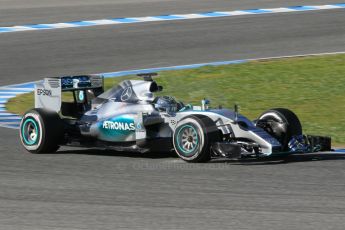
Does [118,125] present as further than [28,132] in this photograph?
No

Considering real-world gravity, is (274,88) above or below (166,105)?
above

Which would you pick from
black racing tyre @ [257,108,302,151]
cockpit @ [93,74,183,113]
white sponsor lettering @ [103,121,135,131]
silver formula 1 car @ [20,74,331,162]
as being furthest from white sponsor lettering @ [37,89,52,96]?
black racing tyre @ [257,108,302,151]

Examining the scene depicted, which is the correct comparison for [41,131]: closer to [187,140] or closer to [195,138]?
[187,140]

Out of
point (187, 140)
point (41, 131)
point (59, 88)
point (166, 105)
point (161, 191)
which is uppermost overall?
point (59, 88)

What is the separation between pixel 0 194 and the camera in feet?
31.4

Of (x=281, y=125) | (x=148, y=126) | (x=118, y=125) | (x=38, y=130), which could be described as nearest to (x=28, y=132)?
(x=38, y=130)

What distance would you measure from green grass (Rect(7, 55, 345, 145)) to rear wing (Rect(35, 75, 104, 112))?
10.9ft

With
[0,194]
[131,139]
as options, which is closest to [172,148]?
[131,139]

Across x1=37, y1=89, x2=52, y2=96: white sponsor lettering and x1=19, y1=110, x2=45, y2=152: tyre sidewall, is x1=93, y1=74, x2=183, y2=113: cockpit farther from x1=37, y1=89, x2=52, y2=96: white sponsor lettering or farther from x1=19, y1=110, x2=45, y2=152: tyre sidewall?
x1=19, y1=110, x2=45, y2=152: tyre sidewall

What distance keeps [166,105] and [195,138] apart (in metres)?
0.91

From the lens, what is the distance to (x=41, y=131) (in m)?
12.1

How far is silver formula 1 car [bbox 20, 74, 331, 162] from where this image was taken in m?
11.1

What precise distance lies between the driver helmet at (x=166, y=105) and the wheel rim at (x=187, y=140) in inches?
25.3

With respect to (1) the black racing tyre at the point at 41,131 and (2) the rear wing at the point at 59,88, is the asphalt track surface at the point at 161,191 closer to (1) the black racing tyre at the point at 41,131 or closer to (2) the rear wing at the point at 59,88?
(1) the black racing tyre at the point at 41,131
